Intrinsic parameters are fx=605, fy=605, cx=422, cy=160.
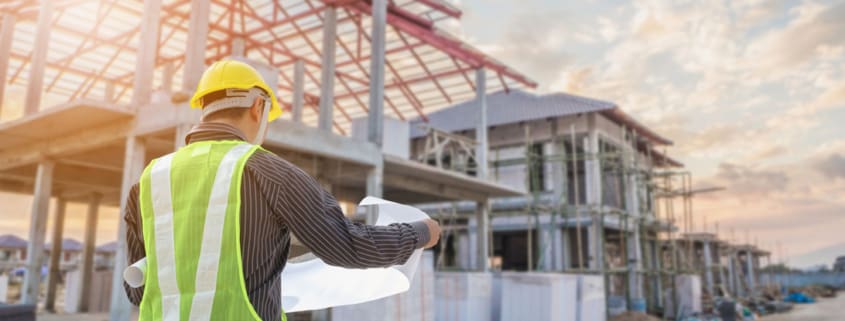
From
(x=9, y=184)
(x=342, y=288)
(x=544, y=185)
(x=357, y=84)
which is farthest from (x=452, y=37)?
(x=342, y=288)

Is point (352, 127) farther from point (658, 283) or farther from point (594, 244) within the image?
point (658, 283)

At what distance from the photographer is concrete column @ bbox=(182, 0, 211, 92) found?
991cm

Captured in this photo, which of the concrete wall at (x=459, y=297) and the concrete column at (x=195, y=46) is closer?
the concrete column at (x=195, y=46)

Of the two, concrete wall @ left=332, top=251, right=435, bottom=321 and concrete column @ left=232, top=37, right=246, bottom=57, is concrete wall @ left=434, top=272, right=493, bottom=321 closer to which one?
concrete wall @ left=332, top=251, right=435, bottom=321

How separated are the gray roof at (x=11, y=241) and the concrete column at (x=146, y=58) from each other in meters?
38.1

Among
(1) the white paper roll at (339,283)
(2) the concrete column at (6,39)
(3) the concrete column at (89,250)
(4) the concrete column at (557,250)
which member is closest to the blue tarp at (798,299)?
(4) the concrete column at (557,250)

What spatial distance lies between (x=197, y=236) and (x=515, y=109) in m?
25.8

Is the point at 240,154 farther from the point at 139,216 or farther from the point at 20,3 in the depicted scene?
the point at 20,3

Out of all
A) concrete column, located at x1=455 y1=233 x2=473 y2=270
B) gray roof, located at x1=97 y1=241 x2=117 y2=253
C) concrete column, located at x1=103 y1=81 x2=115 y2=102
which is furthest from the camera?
gray roof, located at x1=97 y1=241 x2=117 y2=253

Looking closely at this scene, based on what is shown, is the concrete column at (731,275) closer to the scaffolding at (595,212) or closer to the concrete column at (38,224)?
the scaffolding at (595,212)

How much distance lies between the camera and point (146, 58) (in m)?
10.6

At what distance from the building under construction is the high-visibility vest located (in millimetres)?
8635

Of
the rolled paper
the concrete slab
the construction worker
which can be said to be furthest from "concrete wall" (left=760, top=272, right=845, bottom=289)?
the rolled paper

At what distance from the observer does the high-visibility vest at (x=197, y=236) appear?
146 cm
